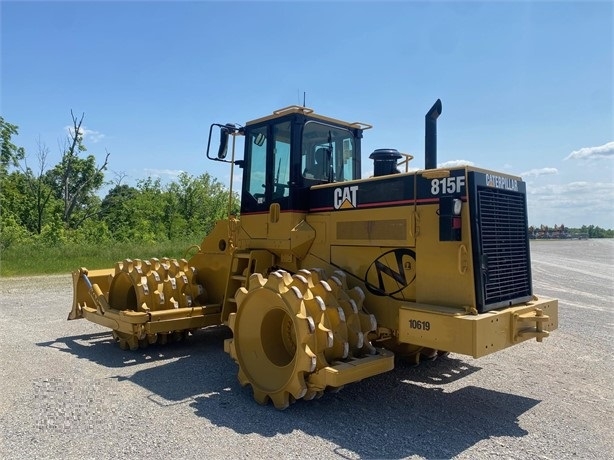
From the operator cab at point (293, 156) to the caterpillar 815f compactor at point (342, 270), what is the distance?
0.02m

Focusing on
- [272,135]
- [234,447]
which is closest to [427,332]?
[234,447]

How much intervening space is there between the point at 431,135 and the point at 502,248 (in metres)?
1.49

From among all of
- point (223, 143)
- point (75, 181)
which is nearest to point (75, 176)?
point (75, 181)

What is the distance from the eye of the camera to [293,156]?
22.2 ft

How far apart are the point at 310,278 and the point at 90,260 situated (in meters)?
18.5

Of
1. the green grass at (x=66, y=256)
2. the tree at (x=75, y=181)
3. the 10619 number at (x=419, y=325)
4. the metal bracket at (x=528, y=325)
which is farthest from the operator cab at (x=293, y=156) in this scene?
the tree at (x=75, y=181)

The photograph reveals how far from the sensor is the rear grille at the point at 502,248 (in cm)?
499

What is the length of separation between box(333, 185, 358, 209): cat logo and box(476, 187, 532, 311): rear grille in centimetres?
158

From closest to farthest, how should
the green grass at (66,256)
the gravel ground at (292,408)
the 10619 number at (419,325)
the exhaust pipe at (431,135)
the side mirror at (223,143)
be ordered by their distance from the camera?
the gravel ground at (292,408) → the 10619 number at (419,325) → the exhaust pipe at (431,135) → the side mirror at (223,143) → the green grass at (66,256)

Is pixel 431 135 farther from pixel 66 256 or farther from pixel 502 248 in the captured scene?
pixel 66 256

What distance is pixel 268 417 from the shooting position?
4957 mm

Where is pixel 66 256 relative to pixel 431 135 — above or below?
below

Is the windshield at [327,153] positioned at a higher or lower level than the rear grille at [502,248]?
higher

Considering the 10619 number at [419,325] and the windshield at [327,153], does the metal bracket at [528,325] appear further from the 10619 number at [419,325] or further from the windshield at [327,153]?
the windshield at [327,153]
